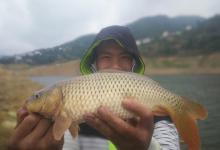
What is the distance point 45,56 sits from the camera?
4215mm

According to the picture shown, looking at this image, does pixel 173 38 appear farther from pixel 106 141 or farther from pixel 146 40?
pixel 106 141

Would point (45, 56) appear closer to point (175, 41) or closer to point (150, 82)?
point (150, 82)

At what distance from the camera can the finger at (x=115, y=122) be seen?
2.52 meters

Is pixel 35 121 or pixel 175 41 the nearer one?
pixel 35 121

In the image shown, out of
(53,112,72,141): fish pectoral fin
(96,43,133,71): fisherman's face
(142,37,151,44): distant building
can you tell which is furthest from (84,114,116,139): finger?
→ (142,37,151,44): distant building

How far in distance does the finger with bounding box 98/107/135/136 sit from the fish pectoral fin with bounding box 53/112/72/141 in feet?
0.83

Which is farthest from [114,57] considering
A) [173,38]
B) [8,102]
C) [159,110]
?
[173,38]

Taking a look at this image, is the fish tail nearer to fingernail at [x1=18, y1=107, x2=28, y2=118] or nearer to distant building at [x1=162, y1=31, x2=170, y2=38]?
fingernail at [x1=18, y1=107, x2=28, y2=118]

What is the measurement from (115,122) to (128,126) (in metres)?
0.10

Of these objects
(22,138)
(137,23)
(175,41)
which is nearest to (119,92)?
(22,138)

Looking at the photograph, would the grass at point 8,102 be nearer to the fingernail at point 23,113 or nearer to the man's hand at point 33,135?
the fingernail at point 23,113

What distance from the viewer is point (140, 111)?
8.35ft

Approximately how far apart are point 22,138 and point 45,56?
179 centimetres

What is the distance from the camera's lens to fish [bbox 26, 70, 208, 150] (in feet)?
8.52
